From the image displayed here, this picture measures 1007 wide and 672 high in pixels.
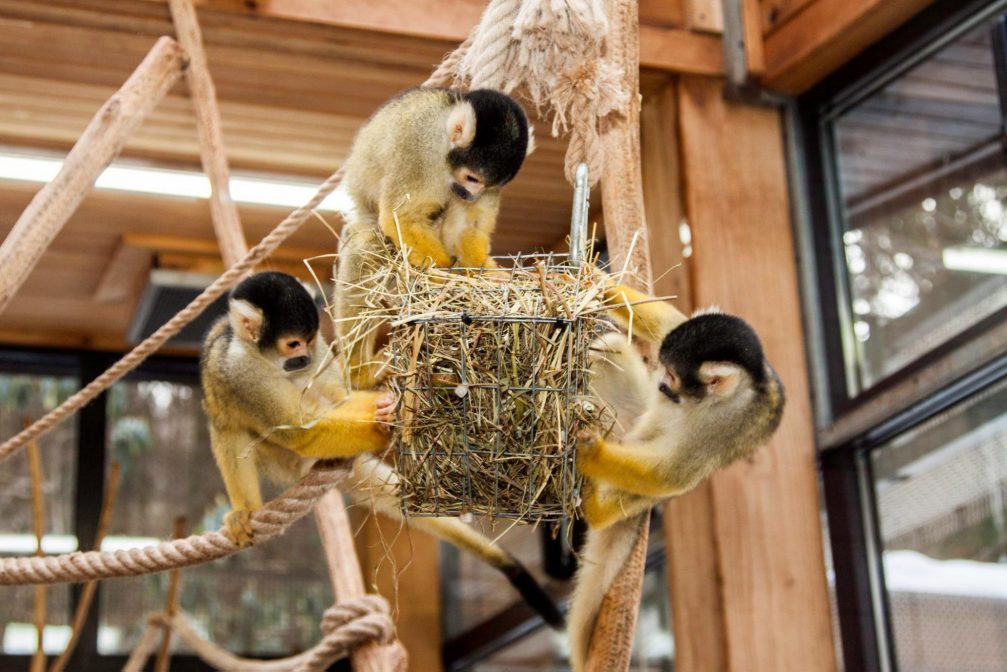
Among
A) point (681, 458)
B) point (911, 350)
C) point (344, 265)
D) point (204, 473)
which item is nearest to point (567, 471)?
point (681, 458)

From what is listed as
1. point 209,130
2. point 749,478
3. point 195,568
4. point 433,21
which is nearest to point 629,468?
point 749,478

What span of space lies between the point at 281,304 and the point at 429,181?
1.24 ft

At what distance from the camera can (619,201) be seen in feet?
8.91

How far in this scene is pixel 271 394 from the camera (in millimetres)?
2447

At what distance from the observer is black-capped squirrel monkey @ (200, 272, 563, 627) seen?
229 centimetres

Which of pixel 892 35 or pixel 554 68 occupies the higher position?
pixel 892 35

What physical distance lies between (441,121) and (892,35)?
5.71ft

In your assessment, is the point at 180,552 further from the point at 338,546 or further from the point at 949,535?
→ the point at 949,535

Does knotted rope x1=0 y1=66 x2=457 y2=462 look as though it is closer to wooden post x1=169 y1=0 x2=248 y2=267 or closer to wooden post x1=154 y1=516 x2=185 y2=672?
wooden post x1=169 y1=0 x2=248 y2=267

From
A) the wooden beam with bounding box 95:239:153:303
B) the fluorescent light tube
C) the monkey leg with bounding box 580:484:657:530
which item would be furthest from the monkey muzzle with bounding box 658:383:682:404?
the wooden beam with bounding box 95:239:153:303

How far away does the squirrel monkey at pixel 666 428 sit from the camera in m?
2.36

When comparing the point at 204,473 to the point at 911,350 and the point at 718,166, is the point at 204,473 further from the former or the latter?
the point at 911,350

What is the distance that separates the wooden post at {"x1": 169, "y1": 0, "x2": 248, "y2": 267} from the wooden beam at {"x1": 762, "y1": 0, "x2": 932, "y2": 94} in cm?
169

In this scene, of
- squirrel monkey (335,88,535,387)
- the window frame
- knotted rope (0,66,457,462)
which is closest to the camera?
squirrel monkey (335,88,535,387)
